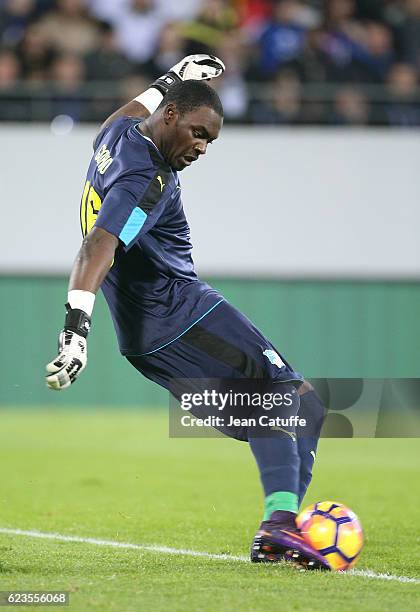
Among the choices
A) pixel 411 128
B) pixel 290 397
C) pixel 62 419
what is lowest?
pixel 62 419

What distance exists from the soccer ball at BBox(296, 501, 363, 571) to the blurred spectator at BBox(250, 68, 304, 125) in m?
9.49

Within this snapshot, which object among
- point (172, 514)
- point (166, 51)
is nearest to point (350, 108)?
point (166, 51)

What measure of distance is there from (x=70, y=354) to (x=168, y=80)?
2.43 metres

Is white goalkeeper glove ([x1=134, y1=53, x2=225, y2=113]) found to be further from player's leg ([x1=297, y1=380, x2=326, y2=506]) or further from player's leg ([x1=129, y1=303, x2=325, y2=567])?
player's leg ([x1=297, y1=380, x2=326, y2=506])

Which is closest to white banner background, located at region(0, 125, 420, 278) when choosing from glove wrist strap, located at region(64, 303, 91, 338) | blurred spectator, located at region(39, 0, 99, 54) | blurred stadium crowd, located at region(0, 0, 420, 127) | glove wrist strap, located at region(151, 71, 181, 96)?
blurred stadium crowd, located at region(0, 0, 420, 127)

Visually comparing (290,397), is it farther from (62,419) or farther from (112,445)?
(62,419)

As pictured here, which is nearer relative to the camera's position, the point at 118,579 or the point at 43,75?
the point at 118,579

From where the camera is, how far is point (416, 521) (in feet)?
23.5

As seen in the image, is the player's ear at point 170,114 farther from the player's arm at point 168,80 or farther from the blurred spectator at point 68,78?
the blurred spectator at point 68,78

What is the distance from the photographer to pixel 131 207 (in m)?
4.88

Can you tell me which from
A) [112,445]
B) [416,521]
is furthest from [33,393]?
[416,521]

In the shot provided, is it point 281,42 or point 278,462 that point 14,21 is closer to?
point 281,42

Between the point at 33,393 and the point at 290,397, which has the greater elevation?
the point at 290,397

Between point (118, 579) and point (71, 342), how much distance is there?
3.61 ft
